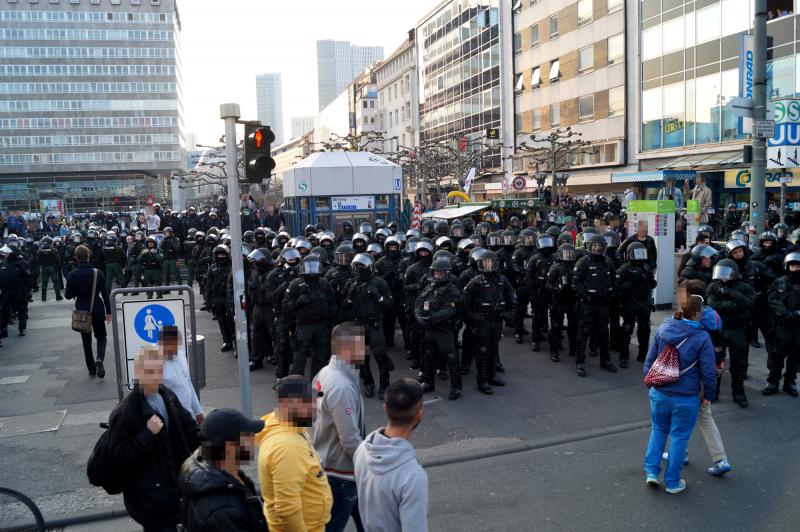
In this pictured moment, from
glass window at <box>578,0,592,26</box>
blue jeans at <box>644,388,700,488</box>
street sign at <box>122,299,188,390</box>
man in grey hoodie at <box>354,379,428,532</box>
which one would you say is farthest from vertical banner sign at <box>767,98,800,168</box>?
glass window at <box>578,0,592,26</box>

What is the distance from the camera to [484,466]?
6801 mm

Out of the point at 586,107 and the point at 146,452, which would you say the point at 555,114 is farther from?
the point at 146,452

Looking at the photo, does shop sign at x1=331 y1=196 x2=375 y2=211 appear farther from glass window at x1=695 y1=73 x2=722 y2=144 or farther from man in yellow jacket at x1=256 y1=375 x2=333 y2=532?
glass window at x1=695 y1=73 x2=722 y2=144

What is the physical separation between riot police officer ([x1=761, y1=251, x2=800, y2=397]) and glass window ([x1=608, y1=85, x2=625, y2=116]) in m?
33.3

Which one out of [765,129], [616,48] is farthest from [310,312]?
[616,48]

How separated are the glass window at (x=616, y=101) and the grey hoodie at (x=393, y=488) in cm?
4001

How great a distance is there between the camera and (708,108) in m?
32.7

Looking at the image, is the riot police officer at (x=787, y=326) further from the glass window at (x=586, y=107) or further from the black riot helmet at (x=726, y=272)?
the glass window at (x=586, y=107)

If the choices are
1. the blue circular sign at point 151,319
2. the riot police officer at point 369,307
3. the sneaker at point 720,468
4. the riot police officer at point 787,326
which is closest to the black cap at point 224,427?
the blue circular sign at point 151,319

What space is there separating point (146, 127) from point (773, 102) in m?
93.3

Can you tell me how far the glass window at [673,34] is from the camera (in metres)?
34.2

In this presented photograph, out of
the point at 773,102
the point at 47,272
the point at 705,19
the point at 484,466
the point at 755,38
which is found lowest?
the point at 484,466

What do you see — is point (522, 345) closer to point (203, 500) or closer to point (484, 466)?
point (484, 466)

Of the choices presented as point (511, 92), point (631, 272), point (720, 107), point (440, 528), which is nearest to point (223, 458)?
point (440, 528)
